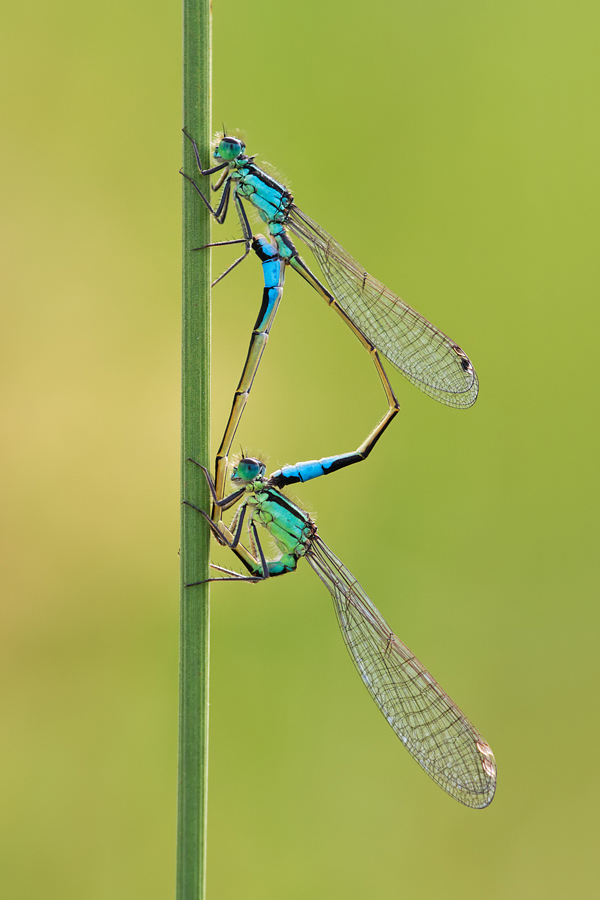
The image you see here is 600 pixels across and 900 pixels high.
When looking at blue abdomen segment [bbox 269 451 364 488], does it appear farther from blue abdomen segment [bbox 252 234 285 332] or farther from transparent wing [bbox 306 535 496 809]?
blue abdomen segment [bbox 252 234 285 332]

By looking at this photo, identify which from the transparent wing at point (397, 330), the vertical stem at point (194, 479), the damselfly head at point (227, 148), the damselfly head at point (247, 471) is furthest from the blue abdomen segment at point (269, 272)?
the vertical stem at point (194, 479)

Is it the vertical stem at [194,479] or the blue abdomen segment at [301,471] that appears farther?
the blue abdomen segment at [301,471]

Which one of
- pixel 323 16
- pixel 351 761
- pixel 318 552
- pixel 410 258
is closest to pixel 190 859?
pixel 318 552

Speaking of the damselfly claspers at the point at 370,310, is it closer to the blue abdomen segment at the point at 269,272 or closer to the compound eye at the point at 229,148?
the blue abdomen segment at the point at 269,272

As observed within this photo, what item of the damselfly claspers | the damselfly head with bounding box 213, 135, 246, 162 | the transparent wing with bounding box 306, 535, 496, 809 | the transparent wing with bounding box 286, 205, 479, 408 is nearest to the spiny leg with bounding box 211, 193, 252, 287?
the damselfly claspers

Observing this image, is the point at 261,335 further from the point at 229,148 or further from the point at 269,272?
the point at 229,148

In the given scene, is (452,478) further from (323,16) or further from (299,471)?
(323,16)

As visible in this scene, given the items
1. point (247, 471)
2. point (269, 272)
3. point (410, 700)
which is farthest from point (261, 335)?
point (410, 700)
